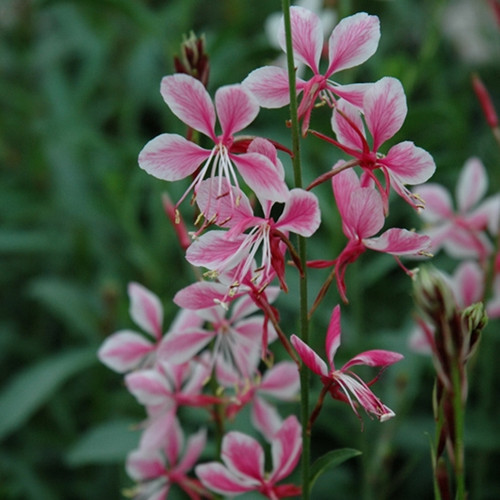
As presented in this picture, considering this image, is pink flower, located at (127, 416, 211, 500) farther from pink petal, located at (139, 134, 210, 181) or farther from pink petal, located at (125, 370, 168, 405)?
pink petal, located at (139, 134, 210, 181)

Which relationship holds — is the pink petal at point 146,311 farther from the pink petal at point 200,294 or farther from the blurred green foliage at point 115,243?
the blurred green foliage at point 115,243

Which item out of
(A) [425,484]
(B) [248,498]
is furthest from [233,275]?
(A) [425,484]

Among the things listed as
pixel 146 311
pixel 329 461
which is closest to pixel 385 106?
pixel 329 461

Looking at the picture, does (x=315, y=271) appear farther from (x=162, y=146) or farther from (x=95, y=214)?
(x=162, y=146)

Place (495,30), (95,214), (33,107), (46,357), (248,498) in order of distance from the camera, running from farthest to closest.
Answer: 1. (495,30)
2. (33,107)
3. (95,214)
4. (46,357)
5. (248,498)

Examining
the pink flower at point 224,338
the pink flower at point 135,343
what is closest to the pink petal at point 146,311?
the pink flower at point 135,343

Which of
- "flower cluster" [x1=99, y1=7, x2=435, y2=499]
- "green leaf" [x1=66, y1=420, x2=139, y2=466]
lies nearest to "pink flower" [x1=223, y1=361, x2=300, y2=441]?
"flower cluster" [x1=99, y1=7, x2=435, y2=499]

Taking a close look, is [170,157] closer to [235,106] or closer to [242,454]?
[235,106]
